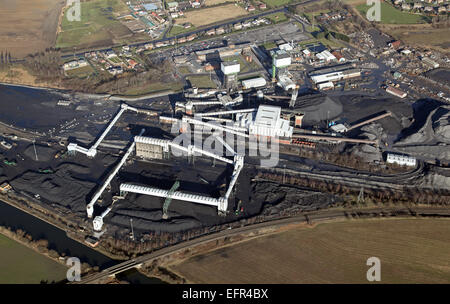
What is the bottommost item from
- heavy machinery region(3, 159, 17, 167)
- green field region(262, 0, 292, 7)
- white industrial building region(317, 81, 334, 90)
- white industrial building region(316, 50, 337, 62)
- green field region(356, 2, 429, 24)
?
heavy machinery region(3, 159, 17, 167)

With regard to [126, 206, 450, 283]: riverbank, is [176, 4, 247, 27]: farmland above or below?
above

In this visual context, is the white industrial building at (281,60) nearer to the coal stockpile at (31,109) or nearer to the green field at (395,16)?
the green field at (395,16)

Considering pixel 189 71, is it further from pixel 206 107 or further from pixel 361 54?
pixel 361 54

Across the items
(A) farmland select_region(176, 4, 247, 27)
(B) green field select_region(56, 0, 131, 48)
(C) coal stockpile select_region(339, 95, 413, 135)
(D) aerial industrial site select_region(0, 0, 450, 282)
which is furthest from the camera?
(A) farmland select_region(176, 4, 247, 27)

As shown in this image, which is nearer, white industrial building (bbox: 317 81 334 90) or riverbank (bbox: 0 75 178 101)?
riverbank (bbox: 0 75 178 101)

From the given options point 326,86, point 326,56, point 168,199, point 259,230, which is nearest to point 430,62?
point 326,56

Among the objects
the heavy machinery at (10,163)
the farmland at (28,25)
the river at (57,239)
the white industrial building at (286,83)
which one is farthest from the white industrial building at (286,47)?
the river at (57,239)

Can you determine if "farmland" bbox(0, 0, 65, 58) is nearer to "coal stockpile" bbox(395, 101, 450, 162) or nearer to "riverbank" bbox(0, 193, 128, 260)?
"riverbank" bbox(0, 193, 128, 260)

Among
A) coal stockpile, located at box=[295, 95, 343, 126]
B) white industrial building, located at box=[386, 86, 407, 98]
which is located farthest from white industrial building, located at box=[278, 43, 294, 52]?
white industrial building, located at box=[386, 86, 407, 98]
